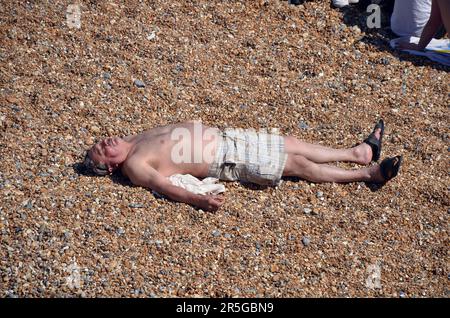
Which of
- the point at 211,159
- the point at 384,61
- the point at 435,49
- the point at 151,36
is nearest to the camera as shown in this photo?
the point at 211,159

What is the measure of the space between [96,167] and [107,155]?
15 cm

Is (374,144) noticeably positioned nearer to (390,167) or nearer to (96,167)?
(390,167)

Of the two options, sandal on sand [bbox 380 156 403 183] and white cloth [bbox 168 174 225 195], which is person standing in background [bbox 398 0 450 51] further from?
white cloth [bbox 168 174 225 195]

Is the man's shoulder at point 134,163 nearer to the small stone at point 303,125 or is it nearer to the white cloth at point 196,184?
the white cloth at point 196,184

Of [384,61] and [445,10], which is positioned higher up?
[445,10]

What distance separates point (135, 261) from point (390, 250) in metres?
1.83

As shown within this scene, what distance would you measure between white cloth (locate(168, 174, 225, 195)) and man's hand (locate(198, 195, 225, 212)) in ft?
0.49

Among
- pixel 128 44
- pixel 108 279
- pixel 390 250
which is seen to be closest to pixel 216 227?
pixel 108 279

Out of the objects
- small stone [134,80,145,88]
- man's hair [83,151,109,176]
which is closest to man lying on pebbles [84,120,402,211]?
man's hair [83,151,109,176]

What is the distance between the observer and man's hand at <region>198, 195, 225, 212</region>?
15.4 feet

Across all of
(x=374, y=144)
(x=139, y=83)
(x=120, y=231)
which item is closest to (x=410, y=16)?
(x=374, y=144)

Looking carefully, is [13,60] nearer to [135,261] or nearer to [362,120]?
[135,261]

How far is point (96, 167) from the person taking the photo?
16.2ft

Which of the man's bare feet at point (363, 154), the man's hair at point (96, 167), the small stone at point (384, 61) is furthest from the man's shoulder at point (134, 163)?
the small stone at point (384, 61)
